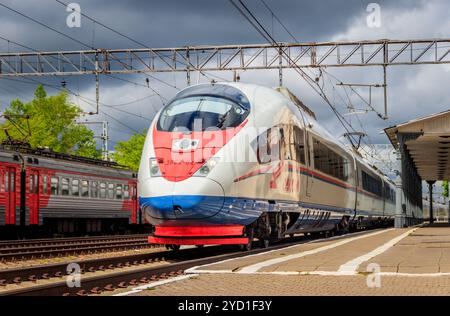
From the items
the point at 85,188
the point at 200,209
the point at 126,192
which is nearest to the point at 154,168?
the point at 200,209

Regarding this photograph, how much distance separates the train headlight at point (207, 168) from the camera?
13.6 meters

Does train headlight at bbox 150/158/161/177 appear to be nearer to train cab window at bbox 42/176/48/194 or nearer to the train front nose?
the train front nose

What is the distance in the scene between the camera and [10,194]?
82.6 ft

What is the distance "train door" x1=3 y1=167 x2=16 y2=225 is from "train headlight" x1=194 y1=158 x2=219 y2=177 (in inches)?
536

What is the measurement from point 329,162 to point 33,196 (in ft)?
40.3

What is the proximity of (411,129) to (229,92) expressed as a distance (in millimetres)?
22961

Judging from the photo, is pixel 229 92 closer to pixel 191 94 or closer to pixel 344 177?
pixel 191 94

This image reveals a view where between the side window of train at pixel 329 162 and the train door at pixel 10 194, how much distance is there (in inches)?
470

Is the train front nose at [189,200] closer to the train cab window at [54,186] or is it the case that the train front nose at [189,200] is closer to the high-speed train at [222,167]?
the high-speed train at [222,167]

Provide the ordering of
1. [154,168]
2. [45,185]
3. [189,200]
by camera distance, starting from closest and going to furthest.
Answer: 1. [189,200]
2. [154,168]
3. [45,185]

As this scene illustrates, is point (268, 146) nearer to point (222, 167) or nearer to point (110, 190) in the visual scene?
point (222, 167)

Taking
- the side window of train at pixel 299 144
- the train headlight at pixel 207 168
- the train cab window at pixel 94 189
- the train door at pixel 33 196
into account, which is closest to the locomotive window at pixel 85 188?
the train cab window at pixel 94 189

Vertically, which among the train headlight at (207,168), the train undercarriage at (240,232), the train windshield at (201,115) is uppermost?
the train windshield at (201,115)
